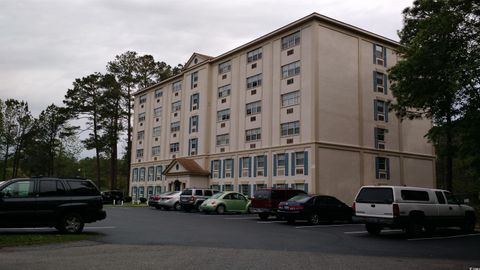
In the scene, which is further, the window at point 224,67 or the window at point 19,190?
the window at point 224,67

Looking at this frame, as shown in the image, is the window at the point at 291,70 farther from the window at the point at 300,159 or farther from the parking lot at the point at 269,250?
the parking lot at the point at 269,250

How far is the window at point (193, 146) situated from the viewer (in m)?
49.3

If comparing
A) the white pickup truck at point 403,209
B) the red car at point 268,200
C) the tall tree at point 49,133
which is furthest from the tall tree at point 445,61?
the tall tree at point 49,133

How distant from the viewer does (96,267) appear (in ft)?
30.4

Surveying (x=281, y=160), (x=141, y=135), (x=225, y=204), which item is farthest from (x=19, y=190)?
(x=141, y=135)

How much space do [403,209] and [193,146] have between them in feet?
115

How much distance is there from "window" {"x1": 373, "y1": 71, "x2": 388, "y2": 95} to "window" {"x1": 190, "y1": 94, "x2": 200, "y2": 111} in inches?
743

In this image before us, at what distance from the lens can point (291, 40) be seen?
38906mm

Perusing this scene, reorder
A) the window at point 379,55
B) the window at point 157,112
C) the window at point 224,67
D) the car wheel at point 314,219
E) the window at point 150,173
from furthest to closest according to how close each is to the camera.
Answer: the window at point 157,112
the window at point 150,173
the window at point 224,67
the window at point 379,55
the car wheel at point 314,219

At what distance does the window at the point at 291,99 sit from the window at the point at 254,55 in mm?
5450

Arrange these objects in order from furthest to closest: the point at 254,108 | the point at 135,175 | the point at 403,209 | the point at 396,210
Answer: the point at 135,175 → the point at 254,108 → the point at 403,209 → the point at 396,210

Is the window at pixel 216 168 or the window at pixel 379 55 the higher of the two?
the window at pixel 379 55

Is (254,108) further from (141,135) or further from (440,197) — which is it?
(440,197)

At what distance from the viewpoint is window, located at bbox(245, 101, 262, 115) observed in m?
41.5
